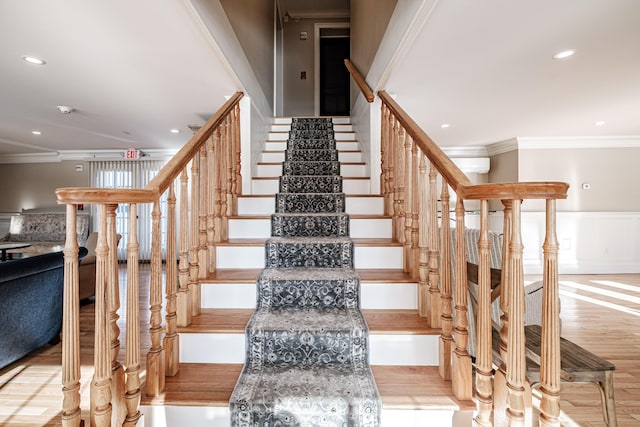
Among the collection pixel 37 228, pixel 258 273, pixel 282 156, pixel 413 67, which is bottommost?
pixel 258 273

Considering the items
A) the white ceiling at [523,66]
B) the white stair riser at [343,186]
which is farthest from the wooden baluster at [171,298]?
the white ceiling at [523,66]

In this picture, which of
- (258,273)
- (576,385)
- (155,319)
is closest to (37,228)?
(258,273)

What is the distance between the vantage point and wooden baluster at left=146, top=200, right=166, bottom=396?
1271 millimetres

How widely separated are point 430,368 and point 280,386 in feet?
2.37

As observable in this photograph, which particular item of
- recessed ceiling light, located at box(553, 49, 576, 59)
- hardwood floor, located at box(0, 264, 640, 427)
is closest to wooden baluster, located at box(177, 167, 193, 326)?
hardwood floor, located at box(0, 264, 640, 427)

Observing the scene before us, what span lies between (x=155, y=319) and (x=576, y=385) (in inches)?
104

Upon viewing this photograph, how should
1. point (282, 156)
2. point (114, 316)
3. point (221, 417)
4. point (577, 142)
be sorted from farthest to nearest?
point (577, 142) → point (282, 156) → point (221, 417) → point (114, 316)

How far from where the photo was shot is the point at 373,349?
1505mm

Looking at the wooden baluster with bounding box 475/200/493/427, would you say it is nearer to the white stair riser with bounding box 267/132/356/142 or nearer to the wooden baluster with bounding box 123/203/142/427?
the wooden baluster with bounding box 123/203/142/427

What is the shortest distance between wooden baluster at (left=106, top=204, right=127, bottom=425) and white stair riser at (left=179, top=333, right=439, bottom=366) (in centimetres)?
39

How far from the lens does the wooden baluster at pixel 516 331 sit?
99 cm

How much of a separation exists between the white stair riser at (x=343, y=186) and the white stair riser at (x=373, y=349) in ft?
5.73

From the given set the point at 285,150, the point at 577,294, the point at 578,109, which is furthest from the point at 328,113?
the point at 577,294

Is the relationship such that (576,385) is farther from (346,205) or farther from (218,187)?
(218,187)
